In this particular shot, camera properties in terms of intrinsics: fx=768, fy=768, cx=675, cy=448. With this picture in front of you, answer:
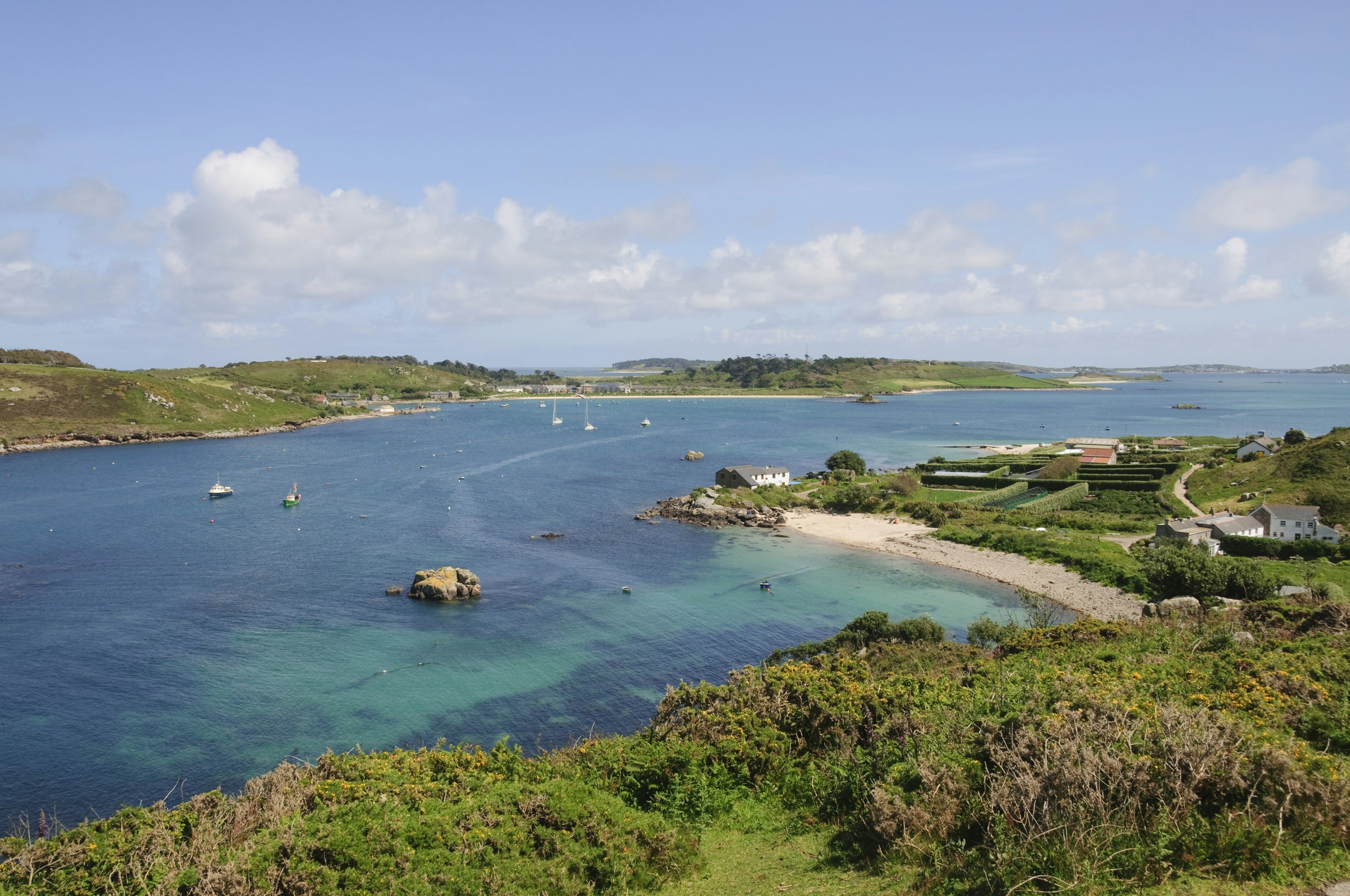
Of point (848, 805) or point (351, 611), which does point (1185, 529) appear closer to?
point (848, 805)

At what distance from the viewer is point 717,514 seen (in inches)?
2616

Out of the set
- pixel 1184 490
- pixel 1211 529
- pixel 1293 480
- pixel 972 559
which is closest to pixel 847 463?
pixel 972 559

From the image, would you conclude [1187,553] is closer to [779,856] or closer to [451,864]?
[779,856]

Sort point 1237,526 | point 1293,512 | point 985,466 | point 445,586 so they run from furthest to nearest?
point 985,466 → point 1237,526 → point 1293,512 → point 445,586

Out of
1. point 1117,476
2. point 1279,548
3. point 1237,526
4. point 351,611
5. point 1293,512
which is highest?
point 1293,512

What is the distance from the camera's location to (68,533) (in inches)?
2363

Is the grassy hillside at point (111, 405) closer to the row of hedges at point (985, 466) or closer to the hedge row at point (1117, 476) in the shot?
the row of hedges at point (985, 466)

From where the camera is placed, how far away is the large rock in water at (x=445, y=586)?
1721 inches

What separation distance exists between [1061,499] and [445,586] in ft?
172

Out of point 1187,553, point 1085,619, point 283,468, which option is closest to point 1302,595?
point 1187,553

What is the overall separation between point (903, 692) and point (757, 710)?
3496 millimetres

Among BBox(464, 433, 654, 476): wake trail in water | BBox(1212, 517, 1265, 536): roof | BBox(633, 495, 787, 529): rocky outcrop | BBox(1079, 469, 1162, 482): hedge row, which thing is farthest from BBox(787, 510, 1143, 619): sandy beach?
BBox(464, 433, 654, 476): wake trail in water

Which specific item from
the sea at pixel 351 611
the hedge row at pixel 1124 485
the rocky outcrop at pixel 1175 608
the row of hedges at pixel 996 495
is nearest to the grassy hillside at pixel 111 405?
the sea at pixel 351 611

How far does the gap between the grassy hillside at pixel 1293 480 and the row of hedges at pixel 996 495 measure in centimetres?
1363
